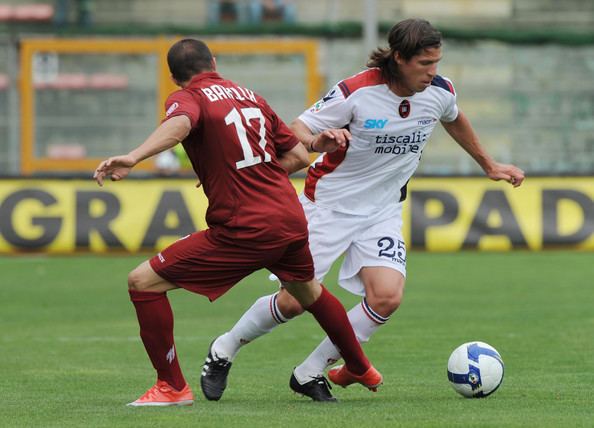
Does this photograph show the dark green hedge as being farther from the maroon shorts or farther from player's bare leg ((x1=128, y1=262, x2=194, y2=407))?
player's bare leg ((x1=128, y1=262, x2=194, y2=407))

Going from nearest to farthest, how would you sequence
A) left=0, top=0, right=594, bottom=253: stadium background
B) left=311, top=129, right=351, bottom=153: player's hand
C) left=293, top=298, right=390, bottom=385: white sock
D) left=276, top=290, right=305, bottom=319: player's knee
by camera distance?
left=311, top=129, right=351, bottom=153: player's hand
left=293, top=298, right=390, bottom=385: white sock
left=276, top=290, right=305, bottom=319: player's knee
left=0, top=0, right=594, bottom=253: stadium background

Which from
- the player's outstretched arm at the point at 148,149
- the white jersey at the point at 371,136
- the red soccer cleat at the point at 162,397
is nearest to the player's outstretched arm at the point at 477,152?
the white jersey at the point at 371,136

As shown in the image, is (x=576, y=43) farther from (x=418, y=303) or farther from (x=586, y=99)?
(x=418, y=303)

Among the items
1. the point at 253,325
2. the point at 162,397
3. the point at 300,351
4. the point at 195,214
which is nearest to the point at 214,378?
the point at 253,325

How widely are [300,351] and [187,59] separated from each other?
3.56 meters

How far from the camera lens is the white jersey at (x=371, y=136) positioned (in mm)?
7727

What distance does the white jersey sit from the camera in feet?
25.3

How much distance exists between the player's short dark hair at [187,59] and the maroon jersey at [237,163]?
51 millimetres

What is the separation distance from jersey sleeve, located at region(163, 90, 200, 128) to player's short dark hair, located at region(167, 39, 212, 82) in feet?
0.50

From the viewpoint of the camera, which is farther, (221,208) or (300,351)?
(300,351)

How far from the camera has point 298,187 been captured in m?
19.8

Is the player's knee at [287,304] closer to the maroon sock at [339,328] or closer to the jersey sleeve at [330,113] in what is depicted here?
the maroon sock at [339,328]

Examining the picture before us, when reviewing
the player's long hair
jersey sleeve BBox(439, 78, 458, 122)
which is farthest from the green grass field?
the player's long hair

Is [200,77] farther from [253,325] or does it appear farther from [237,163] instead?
[253,325]
